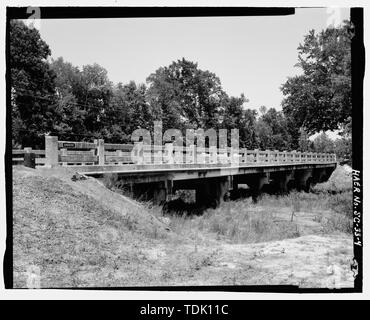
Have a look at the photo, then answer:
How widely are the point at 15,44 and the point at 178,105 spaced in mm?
23841

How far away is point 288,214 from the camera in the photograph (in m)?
18.8

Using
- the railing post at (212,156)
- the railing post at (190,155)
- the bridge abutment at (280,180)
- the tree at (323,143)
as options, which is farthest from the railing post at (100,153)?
the tree at (323,143)

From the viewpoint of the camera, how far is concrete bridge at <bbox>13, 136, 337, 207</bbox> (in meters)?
12.2

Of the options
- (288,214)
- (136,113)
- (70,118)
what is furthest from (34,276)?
(136,113)

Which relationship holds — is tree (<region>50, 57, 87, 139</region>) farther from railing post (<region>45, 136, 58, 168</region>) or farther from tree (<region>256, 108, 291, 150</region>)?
tree (<region>256, 108, 291, 150</region>)

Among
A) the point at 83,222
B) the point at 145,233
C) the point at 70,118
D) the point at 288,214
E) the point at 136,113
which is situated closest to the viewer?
the point at 83,222

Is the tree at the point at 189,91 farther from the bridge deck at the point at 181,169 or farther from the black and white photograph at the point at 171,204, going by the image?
the bridge deck at the point at 181,169

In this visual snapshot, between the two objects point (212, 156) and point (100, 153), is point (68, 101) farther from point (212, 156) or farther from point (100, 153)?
point (100, 153)

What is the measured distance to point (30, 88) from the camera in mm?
30141

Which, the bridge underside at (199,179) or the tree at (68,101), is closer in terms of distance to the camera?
the bridge underside at (199,179)

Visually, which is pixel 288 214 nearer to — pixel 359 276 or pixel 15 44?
pixel 359 276

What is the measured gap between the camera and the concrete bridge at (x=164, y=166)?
1224 cm

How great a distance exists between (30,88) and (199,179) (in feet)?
57.1

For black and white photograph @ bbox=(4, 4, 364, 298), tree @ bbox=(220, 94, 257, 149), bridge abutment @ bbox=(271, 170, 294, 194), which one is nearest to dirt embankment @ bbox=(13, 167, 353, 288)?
black and white photograph @ bbox=(4, 4, 364, 298)
